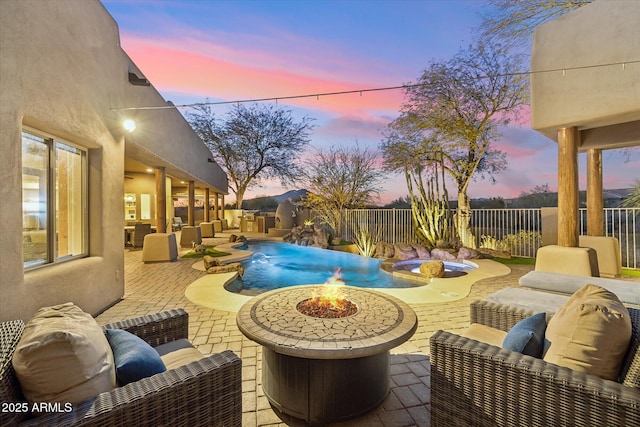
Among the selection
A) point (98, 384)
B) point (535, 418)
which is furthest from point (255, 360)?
point (535, 418)

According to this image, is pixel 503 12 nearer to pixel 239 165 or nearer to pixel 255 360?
pixel 255 360

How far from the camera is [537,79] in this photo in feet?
15.1

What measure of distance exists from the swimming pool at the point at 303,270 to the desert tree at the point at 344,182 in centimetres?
296

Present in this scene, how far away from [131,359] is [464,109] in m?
10.4

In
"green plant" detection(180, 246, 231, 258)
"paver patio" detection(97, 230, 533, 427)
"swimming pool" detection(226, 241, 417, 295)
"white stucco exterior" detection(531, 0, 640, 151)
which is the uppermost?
A: "white stucco exterior" detection(531, 0, 640, 151)

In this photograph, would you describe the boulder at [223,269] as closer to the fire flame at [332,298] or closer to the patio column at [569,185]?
the fire flame at [332,298]

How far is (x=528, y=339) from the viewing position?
150cm

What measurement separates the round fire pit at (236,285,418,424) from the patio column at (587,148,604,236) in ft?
20.9

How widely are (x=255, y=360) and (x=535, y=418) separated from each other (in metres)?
2.04

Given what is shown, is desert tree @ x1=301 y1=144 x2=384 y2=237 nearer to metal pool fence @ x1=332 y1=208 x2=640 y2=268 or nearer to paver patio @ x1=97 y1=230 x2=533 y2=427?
metal pool fence @ x1=332 y1=208 x2=640 y2=268

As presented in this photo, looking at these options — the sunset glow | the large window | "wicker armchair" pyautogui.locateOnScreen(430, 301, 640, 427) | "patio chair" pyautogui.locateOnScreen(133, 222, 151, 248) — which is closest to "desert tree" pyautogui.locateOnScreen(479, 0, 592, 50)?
the sunset glow

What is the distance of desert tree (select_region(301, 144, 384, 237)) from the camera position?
518 inches

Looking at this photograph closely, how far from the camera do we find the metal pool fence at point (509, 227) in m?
6.62

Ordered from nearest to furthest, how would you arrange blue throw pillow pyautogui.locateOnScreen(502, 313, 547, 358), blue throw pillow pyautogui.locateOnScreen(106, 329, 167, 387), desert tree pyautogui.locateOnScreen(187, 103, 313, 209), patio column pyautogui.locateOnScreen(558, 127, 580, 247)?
1. blue throw pillow pyautogui.locateOnScreen(106, 329, 167, 387)
2. blue throw pillow pyautogui.locateOnScreen(502, 313, 547, 358)
3. patio column pyautogui.locateOnScreen(558, 127, 580, 247)
4. desert tree pyautogui.locateOnScreen(187, 103, 313, 209)
